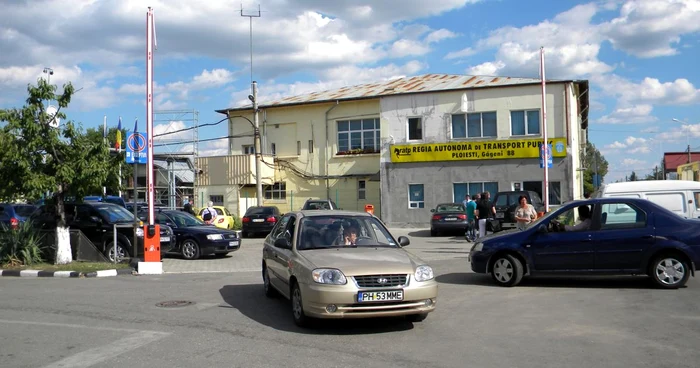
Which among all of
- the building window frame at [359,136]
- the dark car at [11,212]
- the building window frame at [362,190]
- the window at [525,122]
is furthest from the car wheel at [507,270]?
the building window frame at [362,190]

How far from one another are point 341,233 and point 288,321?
56.3 inches

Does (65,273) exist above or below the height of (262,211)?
below

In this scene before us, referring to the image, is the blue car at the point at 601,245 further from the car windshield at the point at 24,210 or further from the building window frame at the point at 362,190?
the building window frame at the point at 362,190

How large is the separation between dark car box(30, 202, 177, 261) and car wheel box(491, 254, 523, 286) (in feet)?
29.9

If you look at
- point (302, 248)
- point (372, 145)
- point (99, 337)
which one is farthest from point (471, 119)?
point (99, 337)

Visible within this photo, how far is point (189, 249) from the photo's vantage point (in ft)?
57.5

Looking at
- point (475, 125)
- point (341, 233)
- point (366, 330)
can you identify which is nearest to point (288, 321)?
point (366, 330)

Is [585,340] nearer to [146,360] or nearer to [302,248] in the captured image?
[302,248]

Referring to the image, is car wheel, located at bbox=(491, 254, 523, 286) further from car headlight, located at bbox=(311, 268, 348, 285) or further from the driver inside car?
car headlight, located at bbox=(311, 268, 348, 285)

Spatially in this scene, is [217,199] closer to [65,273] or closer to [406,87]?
[406,87]

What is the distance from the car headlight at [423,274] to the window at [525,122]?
23284 millimetres

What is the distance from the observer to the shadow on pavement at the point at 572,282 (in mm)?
10984

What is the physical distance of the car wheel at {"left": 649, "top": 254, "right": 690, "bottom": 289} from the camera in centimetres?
1038

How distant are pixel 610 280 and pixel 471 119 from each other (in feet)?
65.3
